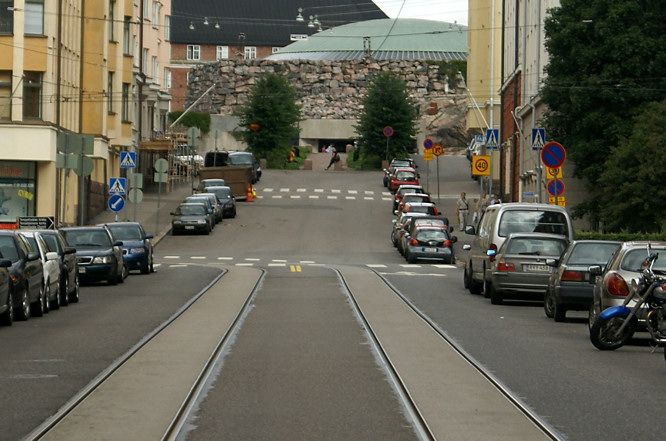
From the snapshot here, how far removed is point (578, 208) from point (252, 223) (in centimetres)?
1936

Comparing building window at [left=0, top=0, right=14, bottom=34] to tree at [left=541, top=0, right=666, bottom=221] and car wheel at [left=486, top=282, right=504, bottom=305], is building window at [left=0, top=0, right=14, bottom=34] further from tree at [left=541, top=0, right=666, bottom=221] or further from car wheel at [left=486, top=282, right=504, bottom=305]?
car wheel at [left=486, top=282, right=504, bottom=305]

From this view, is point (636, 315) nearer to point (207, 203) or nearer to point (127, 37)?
point (207, 203)

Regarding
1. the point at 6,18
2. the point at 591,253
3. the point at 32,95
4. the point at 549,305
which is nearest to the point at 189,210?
the point at 32,95

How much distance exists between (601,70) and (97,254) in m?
24.0

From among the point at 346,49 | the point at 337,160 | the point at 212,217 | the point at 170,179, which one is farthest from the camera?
the point at 346,49

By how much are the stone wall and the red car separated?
159ft

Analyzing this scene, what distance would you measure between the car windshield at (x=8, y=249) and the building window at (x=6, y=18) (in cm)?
2965

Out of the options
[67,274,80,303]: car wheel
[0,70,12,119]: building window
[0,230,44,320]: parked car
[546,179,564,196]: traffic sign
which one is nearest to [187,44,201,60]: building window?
[0,70,12,119]: building window

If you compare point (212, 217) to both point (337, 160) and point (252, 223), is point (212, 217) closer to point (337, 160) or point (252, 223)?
point (252, 223)

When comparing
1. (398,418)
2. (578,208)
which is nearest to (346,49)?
(578,208)

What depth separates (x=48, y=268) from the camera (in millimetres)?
22406

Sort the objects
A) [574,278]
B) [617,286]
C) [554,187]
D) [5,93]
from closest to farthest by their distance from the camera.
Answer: [617,286], [574,278], [554,187], [5,93]

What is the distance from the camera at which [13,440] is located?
9.22 meters

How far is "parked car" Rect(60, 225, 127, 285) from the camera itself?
30.0m
